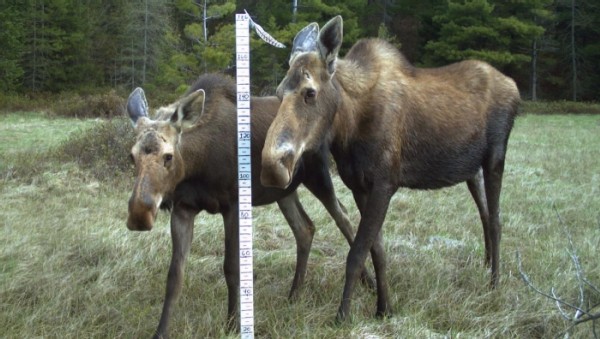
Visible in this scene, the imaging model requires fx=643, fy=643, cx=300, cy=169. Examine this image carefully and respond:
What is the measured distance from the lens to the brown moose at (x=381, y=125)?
14.7 feet

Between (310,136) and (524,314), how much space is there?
2280mm

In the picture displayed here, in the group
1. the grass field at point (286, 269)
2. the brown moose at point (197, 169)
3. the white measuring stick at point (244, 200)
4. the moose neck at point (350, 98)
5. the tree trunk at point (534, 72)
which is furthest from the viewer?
the tree trunk at point (534, 72)

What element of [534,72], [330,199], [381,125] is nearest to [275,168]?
[381,125]

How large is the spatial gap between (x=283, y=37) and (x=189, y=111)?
27125 mm

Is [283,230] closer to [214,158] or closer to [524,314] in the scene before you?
[214,158]

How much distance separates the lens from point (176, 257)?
4.96 metres

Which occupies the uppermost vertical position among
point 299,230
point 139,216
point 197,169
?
point 197,169

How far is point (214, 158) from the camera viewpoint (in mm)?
5098

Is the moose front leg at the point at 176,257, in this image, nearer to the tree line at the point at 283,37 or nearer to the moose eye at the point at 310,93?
the moose eye at the point at 310,93

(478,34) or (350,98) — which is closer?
(350,98)

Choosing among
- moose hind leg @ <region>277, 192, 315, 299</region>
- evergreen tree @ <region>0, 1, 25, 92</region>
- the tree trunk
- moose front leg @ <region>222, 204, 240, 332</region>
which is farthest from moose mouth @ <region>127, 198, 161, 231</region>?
the tree trunk

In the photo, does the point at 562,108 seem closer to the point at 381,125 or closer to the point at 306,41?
the point at 381,125

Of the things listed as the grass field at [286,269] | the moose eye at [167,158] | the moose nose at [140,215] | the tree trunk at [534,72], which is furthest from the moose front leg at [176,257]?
the tree trunk at [534,72]

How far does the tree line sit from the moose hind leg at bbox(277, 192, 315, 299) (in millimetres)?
24702
